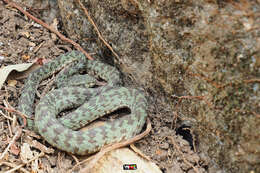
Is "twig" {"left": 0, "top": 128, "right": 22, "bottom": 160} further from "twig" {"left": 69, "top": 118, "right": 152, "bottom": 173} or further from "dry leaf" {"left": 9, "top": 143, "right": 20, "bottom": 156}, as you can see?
"twig" {"left": 69, "top": 118, "right": 152, "bottom": 173}

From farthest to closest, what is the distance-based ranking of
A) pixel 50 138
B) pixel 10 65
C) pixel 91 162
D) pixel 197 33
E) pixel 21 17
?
pixel 21 17
pixel 10 65
pixel 50 138
pixel 91 162
pixel 197 33

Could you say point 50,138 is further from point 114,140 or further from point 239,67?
point 239,67

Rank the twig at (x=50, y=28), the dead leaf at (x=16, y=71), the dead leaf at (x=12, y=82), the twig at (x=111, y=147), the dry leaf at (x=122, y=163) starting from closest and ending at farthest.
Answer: the twig at (x=111, y=147) → the dry leaf at (x=122, y=163) → the dead leaf at (x=16, y=71) → the dead leaf at (x=12, y=82) → the twig at (x=50, y=28)

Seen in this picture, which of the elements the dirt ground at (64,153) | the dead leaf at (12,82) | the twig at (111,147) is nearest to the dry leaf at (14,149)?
the dirt ground at (64,153)

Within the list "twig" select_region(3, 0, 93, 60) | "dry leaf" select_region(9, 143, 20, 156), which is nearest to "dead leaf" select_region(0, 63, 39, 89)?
"twig" select_region(3, 0, 93, 60)

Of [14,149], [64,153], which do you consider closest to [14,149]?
[14,149]

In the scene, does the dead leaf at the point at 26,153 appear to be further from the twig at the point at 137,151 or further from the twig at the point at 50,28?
the twig at the point at 50,28

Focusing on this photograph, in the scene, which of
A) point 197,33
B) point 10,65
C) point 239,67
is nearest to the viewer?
point 239,67

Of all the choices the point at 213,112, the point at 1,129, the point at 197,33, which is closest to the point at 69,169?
the point at 1,129
